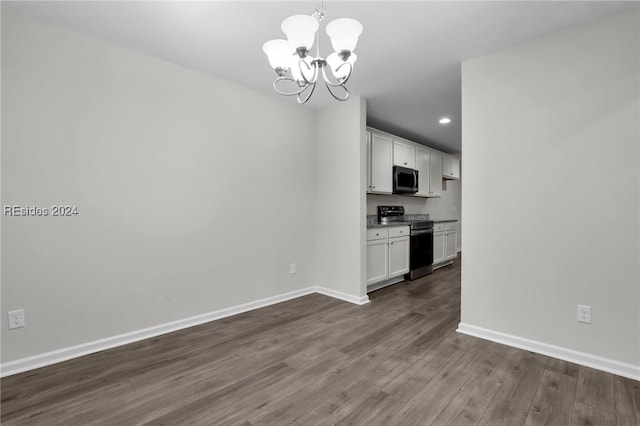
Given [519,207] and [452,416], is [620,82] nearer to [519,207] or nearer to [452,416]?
[519,207]

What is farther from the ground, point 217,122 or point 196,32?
point 196,32

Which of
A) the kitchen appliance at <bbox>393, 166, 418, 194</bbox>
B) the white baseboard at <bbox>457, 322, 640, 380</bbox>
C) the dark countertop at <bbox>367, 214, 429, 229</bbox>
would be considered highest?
the kitchen appliance at <bbox>393, 166, 418, 194</bbox>

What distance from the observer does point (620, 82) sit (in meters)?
2.02

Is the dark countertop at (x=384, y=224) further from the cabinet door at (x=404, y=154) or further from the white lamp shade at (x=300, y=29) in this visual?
the white lamp shade at (x=300, y=29)

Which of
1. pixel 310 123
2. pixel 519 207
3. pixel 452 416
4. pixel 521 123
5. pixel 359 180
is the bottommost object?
pixel 452 416

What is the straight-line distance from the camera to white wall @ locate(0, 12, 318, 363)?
2.06 m

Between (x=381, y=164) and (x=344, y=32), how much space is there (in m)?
3.01

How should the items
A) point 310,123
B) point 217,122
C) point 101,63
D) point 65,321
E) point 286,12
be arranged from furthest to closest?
point 310,123 → point 217,122 → point 101,63 → point 65,321 → point 286,12

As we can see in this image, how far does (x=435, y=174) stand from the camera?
5938 mm

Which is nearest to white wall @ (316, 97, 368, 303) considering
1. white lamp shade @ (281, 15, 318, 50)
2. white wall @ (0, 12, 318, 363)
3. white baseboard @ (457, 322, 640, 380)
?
white wall @ (0, 12, 318, 363)

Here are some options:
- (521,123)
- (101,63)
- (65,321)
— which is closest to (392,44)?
(521,123)

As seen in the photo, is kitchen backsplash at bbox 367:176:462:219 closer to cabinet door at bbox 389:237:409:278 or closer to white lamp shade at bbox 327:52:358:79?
cabinet door at bbox 389:237:409:278

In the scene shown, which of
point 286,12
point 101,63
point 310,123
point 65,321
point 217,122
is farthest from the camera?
point 310,123

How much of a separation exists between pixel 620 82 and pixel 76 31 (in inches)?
154
